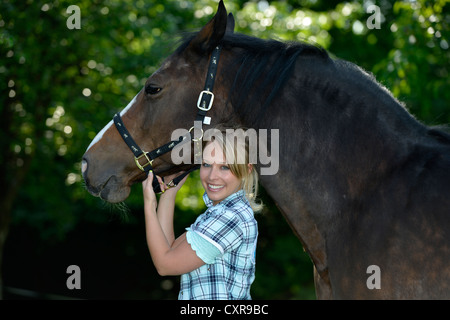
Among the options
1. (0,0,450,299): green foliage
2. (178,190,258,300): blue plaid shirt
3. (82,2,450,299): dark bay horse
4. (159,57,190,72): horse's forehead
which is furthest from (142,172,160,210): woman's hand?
(0,0,450,299): green foliage

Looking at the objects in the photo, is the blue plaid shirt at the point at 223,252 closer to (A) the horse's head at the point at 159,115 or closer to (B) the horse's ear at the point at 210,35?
(A) the horse's head at the point at 159,115

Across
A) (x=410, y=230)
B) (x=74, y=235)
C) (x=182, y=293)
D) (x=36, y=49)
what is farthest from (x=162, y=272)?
(x=74, y=235)

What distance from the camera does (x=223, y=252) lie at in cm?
250

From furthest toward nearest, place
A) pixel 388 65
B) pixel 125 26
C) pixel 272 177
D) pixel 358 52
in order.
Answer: pixel 358 52
pixel 125 26
pixel 388 65
pixel 272 177

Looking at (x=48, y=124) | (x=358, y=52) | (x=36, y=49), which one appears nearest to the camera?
(x=36, y=49)

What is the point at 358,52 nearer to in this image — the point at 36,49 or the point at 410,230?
the point at 36,49

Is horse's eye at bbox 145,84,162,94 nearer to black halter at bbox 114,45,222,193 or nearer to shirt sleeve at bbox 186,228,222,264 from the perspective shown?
black halter at bbox 114,45,222,193

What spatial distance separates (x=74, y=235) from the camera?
39.5 feet

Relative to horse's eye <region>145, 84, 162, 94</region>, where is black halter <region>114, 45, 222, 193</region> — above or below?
below

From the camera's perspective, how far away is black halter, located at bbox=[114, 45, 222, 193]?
254 centimetres

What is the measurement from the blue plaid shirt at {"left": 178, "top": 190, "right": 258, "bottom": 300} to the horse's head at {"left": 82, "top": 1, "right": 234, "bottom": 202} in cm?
44

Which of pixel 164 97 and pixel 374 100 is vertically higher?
pixel 164 97

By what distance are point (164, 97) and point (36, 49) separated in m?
3.95

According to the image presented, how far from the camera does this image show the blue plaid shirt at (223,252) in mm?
2494
